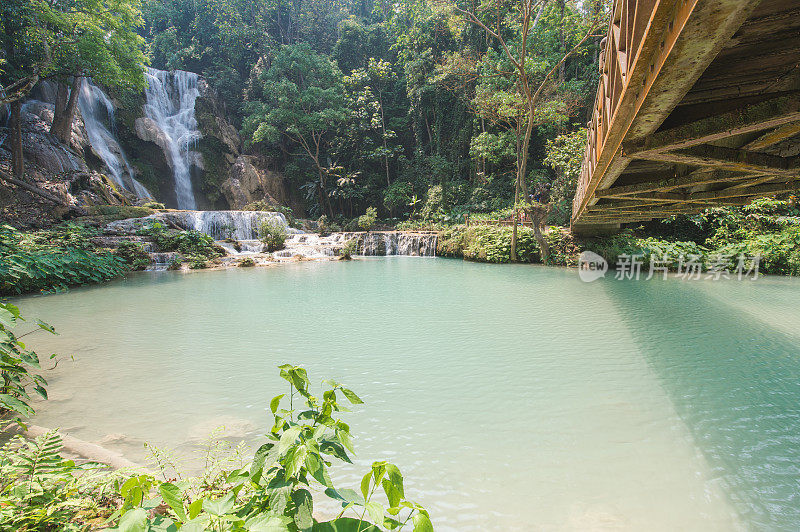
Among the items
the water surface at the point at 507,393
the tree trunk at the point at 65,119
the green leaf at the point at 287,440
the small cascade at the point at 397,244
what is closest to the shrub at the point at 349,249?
the small cascade at the point at 397,244

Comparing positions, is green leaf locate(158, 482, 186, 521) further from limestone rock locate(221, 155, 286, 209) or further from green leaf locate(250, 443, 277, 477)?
limestone rock locate(221, 155, 286, 209)

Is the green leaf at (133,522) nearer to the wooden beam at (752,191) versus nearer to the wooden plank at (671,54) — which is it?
the wooden plank at (671,54)

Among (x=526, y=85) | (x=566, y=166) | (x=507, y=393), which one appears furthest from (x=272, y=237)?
(x=507, y=393)

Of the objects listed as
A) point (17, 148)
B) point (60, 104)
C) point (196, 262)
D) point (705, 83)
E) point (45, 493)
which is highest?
point (60, 104)

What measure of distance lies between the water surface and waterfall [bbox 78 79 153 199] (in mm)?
16692

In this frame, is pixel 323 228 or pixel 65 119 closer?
pixel 65 119

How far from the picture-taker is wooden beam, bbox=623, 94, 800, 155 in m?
2.23

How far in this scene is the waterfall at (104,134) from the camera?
19.0 meters

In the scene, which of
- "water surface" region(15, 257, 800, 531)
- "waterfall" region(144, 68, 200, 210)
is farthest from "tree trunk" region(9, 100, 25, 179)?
"water surface" region(15, 257, 800, 531)

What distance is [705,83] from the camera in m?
2.45

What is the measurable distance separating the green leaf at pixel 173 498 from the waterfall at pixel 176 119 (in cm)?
2623

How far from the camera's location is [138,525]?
0.77 m

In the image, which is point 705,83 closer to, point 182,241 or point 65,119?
point 182,241

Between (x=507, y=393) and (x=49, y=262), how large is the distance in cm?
1063
